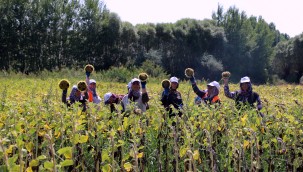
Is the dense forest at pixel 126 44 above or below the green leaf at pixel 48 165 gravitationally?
above

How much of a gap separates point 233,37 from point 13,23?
24.6 metres

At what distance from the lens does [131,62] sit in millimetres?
38969

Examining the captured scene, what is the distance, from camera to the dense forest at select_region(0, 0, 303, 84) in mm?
36594

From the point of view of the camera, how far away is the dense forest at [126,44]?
3659cm

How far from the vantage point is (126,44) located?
41094 millimetres

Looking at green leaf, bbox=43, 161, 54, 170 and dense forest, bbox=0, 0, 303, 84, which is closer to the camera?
green leaf, bbox=43, 161, 54, 170

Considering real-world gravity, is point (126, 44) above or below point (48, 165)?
above

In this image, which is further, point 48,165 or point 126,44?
point 126,44

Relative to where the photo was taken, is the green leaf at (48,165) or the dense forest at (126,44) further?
the dense forest at (126,44)

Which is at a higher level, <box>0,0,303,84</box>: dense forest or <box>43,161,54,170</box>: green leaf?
<box>0,0,303,84</box>: dense forest

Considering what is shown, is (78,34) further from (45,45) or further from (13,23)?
(13,23)

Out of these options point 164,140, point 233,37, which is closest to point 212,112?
point 164,140

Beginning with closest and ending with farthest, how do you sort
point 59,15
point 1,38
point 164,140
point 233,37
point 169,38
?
1. point 164,140
2. point 1,38
3. point 59,15
4. point 169,38
5. point 233,37

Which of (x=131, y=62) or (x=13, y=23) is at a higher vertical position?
(x=13, y=23)
